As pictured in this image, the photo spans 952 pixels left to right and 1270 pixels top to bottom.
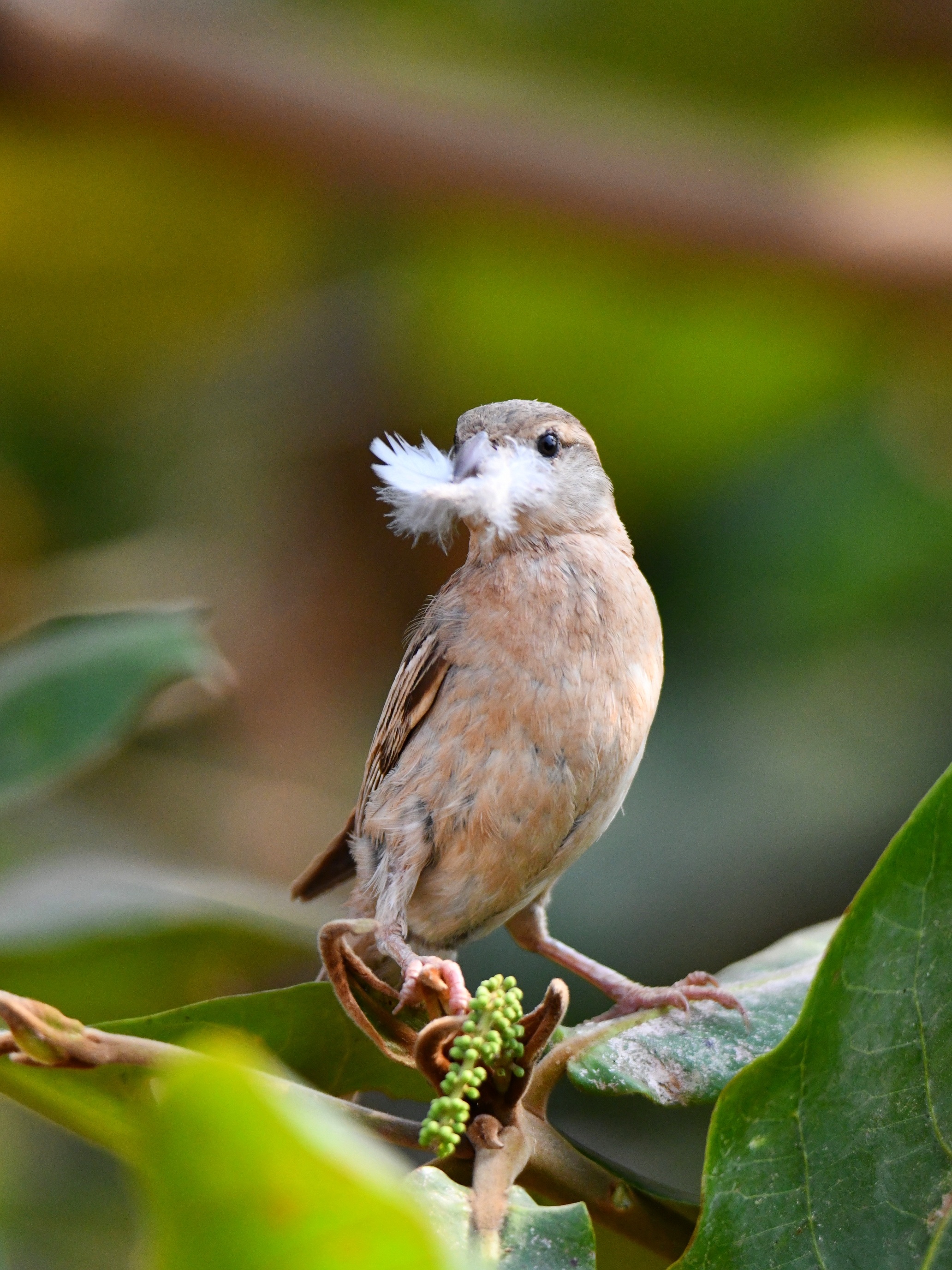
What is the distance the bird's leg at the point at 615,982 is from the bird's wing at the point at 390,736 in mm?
413

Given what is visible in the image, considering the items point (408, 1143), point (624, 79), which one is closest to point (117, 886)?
point (408, 1143)

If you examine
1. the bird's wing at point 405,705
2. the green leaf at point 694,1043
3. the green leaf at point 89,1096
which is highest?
the bird's wing at point 405,705

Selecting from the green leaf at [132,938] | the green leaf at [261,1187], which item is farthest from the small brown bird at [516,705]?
the green leaf at [261,1187]

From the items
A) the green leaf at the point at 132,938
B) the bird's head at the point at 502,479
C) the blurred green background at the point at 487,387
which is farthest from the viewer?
the blurred green background at the point at 487,387

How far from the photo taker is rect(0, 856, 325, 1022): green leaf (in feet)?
9.03

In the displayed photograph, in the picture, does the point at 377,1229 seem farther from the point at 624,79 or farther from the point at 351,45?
the point at 624,79

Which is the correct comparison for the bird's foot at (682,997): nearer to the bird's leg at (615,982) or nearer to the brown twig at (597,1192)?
the bird's leg at (615,982)

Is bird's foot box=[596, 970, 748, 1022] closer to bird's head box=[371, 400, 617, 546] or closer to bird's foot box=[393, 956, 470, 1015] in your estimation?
bird's foot box=[393, 956, 470, 1015]

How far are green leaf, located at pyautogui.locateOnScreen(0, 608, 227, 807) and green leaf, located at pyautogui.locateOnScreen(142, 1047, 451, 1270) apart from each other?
5.91ft

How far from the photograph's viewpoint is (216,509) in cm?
445

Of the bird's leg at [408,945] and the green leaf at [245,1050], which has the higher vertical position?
the bird's leg at [408,945]

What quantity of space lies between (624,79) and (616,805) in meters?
3.28

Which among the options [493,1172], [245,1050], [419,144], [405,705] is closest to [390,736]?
[405,705]

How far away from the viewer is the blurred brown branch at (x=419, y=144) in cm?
342
